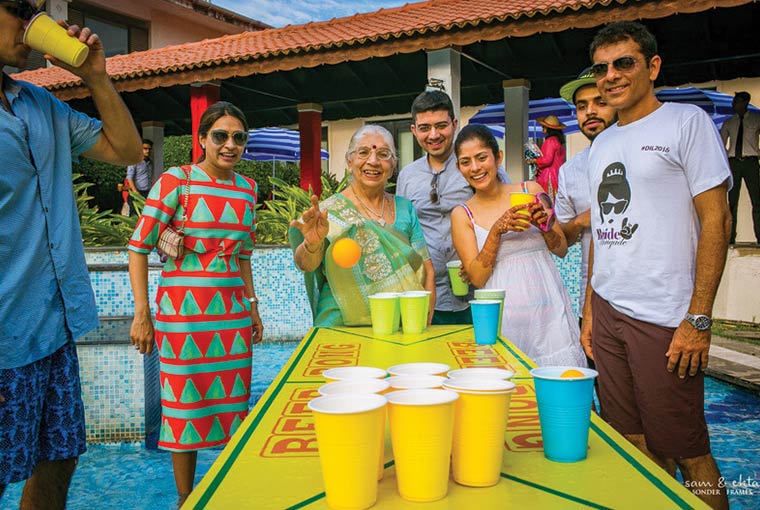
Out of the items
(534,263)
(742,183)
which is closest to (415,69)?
(742,183)

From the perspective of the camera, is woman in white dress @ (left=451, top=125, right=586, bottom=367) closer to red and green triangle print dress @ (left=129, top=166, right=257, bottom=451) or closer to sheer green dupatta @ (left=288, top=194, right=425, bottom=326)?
sheer green dupatta @ (left=288, top=194, right=425, bottom=326)

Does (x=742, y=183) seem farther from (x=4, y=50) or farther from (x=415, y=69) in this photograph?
(x=4, y=50)

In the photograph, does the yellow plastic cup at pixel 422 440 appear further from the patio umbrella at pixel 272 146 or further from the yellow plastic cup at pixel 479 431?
the patio umbrella at pixel 272 146

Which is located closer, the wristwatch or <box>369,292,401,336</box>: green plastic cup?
the wristwatch

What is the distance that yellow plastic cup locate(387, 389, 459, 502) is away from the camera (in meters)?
0.94

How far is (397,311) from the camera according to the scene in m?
2.48

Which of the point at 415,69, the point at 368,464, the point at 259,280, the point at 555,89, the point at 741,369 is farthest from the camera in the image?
the point at 555,89

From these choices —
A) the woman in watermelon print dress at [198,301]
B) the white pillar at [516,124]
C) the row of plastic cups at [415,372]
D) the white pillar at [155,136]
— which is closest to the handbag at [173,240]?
the woman in watermelon print dress at [198,301]

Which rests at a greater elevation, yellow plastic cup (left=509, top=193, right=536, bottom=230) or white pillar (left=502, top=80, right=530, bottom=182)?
white pillar (left=502, top=80, right=530, bottom=182)

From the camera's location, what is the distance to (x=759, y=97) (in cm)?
1017

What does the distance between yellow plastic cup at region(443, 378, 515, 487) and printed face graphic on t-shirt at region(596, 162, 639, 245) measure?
4.26ft

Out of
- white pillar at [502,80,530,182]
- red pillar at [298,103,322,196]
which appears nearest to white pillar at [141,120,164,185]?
red pillar at [298,103,322,196]

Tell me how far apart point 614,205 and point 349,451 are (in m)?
1.62

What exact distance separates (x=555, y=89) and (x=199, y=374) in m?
8.91
